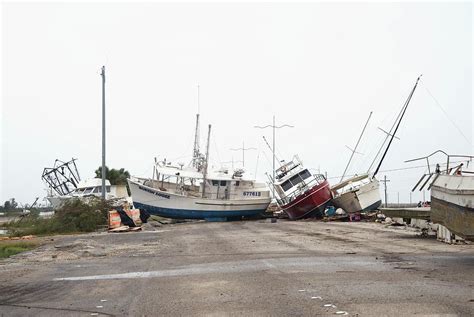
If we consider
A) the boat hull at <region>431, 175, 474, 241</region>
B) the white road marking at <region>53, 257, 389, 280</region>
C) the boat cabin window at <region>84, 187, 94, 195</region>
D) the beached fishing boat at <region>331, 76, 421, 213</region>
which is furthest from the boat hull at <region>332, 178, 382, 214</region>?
the white road marking at <region>53, 257, 389, 280</region>

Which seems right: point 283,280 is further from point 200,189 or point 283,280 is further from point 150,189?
point 200,189

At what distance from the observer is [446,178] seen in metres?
12.0

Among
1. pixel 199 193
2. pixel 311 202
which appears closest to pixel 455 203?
pixel 311 202

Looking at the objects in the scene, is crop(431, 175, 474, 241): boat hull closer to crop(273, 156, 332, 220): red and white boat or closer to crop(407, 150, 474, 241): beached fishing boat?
crop(407, 150, 474, 241): beached fishing boat

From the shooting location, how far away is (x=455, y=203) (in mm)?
11234

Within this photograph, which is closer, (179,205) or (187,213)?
(179,205)

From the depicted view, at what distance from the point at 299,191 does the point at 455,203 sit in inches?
1154

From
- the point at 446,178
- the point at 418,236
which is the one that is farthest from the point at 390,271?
the point at 418,236

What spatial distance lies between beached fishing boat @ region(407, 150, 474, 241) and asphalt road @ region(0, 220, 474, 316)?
2.51ft

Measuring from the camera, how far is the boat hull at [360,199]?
36.8 metres

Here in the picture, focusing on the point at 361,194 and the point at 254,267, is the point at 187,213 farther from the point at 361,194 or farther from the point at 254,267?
the point at 254,267

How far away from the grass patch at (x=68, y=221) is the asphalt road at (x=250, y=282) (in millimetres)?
13442

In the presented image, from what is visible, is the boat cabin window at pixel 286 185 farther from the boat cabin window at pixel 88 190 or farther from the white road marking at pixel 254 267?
the white road marking at pixel 254 267

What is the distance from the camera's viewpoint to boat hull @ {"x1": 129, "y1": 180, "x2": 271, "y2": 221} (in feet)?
127
